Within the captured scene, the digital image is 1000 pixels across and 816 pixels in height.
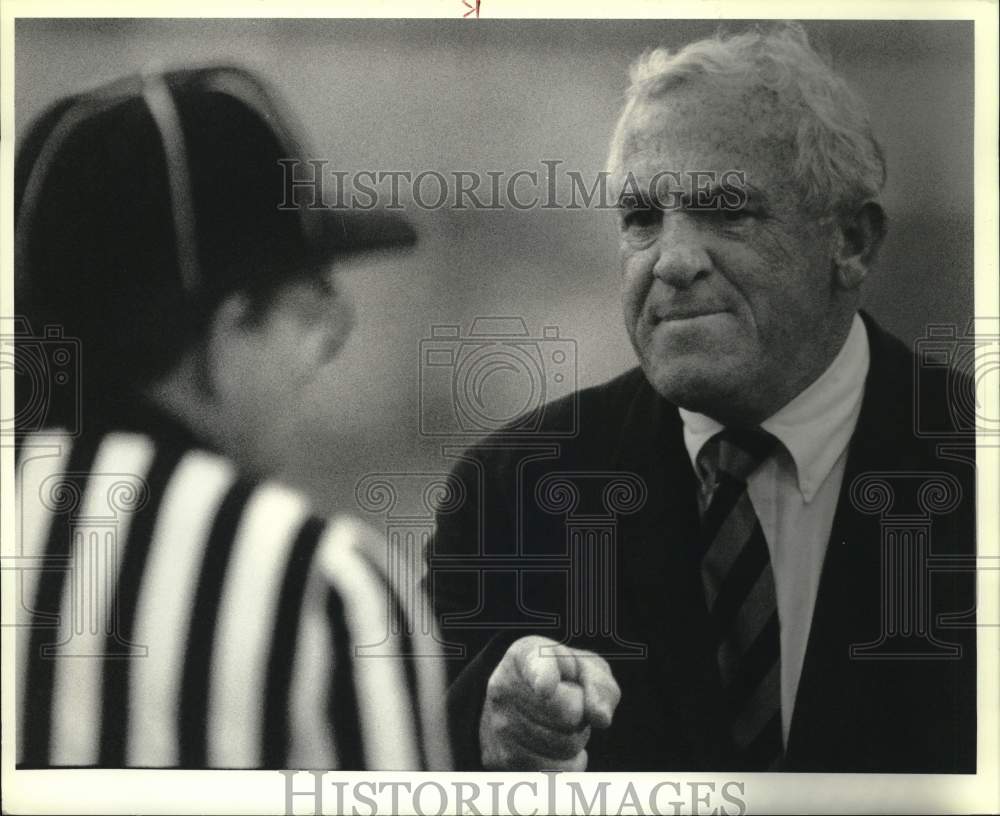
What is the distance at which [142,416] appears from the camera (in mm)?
2604

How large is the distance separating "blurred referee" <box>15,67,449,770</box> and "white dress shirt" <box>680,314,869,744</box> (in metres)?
0.72

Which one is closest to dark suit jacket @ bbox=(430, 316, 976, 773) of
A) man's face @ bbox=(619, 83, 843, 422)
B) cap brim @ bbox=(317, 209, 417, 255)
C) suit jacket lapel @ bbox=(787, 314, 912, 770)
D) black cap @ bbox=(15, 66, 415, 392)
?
suit jacket lapel @ bbox=(787, 314, 912, 770)

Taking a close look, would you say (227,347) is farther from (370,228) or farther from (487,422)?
(487,422)

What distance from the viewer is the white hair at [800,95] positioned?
2484 mm

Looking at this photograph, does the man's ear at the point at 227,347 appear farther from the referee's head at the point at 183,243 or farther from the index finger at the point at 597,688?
the index finger at the point at 597,688

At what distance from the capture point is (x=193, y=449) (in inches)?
102

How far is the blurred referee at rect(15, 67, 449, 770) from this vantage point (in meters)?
2.58

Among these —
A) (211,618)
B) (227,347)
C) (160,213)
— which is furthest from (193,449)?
(160,213)

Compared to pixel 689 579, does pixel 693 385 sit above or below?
above

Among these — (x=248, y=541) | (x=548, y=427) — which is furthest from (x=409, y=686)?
(x=548, y=427)

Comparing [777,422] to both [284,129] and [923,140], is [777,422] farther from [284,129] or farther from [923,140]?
[284,129]

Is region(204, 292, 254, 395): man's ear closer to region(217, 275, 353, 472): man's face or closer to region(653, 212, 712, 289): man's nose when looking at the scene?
region(217, 275, 353, 472): man's face

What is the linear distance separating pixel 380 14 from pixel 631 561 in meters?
1.24

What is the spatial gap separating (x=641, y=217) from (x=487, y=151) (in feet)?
1.12
